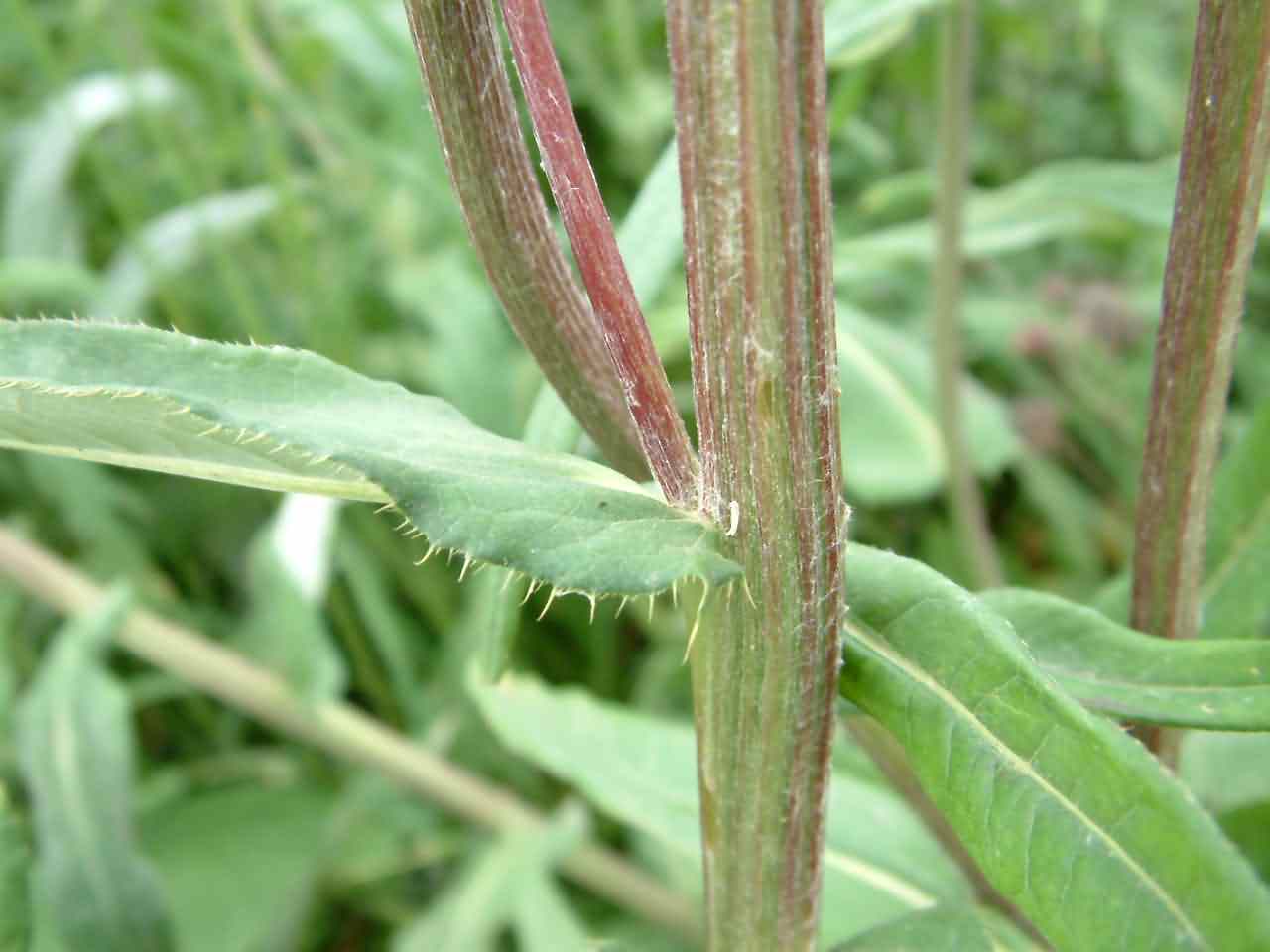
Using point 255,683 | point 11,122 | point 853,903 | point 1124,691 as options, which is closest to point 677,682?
point 255,683

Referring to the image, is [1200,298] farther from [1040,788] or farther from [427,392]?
[427,392]

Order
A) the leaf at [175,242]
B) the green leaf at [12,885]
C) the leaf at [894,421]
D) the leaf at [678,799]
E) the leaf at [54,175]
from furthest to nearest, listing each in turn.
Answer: the leaf at [54,175] < the leaf at [175,242] < the leaf at [894,421] < the leaf at [678,799] < the green leaf at [12,885]

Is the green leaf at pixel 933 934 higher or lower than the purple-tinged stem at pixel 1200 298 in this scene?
lower

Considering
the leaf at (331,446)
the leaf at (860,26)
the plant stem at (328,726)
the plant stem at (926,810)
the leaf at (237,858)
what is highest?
the leaf at (860,26)

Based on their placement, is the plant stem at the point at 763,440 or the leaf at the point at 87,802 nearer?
the plant stem at the point at 763,440

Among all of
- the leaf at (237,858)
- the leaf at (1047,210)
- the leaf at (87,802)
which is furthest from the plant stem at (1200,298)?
the leaf at (237,858)

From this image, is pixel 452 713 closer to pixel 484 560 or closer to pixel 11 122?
pixel 484 560

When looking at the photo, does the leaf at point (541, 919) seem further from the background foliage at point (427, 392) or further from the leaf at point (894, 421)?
the leaf at point (894, 421)

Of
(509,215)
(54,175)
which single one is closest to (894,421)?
(509,215)
